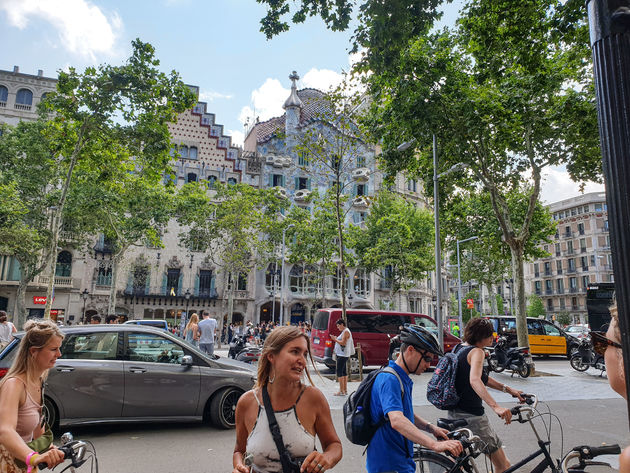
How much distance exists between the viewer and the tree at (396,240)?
119ft

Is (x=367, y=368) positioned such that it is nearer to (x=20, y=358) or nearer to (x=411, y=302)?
(x=20, y=358)

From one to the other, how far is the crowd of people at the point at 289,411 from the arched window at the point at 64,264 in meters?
36.3

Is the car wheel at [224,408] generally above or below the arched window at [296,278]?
below

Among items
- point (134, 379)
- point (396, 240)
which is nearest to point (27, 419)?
point (134, 379)

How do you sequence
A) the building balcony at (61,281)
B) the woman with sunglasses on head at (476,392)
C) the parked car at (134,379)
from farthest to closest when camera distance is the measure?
1. the building balcony at (61,281)
2. the parked car at (134,379)
3. the woman with sunglasses on head at (476,392)

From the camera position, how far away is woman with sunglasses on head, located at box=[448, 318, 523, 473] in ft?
12.6

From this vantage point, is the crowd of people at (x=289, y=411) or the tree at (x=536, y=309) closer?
the crowd of people at (x=289, y=411)

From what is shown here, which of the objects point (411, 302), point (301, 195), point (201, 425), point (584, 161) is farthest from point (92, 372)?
point (411, 302)

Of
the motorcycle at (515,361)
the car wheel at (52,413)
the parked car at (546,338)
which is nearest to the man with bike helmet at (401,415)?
the car wheel at (52,413)

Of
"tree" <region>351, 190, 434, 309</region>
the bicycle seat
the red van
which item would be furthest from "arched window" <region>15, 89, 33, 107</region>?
the bicycle seat

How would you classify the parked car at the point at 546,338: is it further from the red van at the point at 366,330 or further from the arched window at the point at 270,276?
the arched window at the point at 270,276

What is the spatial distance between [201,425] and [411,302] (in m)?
40.0

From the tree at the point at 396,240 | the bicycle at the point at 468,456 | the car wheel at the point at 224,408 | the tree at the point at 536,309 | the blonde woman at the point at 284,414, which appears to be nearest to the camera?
the blonde woman at the point at 284,414

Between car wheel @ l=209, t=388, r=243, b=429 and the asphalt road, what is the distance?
0.55ft
